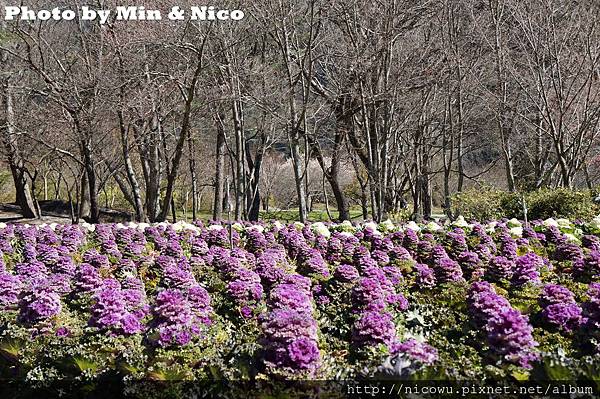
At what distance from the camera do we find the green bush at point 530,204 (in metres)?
10.1

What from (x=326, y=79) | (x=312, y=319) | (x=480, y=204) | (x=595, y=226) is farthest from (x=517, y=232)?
(x=326, y=79)

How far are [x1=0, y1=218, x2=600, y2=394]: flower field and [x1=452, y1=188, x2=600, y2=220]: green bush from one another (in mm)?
4520

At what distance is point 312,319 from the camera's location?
10.0 ft

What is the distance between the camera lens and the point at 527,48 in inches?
536

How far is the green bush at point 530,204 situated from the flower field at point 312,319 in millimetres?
4520

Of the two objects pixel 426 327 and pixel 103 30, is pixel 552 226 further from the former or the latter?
pixel 103 30

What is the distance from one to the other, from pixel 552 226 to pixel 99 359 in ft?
16.9

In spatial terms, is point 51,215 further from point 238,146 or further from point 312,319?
point 312,319

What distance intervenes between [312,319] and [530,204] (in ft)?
28.8

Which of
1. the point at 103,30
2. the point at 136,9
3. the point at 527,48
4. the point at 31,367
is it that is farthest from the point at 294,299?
the point at 527,48

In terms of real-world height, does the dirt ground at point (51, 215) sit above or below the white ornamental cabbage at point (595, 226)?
below

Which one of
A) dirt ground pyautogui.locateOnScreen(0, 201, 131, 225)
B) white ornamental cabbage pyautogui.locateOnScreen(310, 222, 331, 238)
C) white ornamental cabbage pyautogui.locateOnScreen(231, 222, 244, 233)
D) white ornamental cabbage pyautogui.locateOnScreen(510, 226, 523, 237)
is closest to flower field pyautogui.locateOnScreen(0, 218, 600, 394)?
white ornamental cabbage pyautogui.locateOnScreen(510, 226, 523, 237)

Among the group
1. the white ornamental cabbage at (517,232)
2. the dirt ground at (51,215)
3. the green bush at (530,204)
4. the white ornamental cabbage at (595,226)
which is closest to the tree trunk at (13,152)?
the dirt ground at (51,215)

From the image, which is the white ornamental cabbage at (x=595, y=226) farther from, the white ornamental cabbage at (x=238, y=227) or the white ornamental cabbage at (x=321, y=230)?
the white ornamental cabbage at (x=238, y=227)
